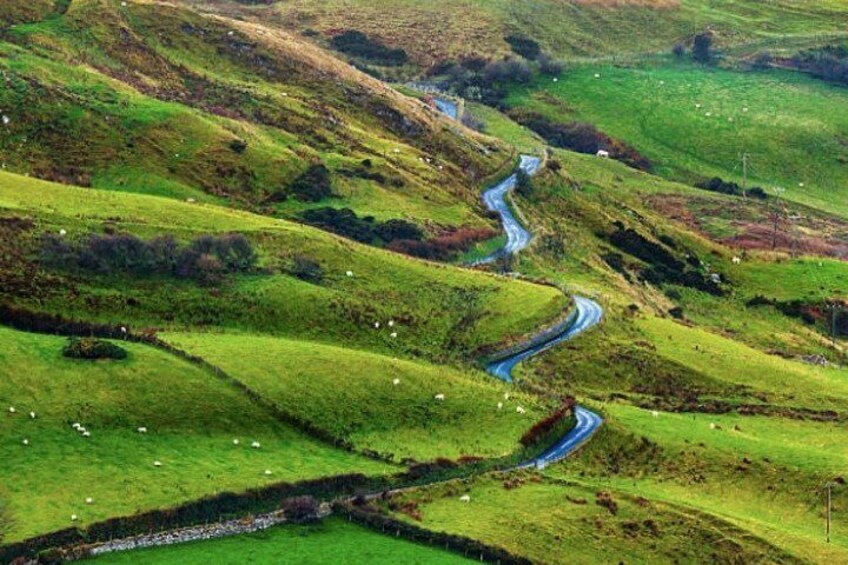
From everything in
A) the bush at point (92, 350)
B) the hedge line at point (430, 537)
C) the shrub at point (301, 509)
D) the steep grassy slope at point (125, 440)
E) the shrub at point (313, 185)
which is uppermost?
the bush at point (92, 350)

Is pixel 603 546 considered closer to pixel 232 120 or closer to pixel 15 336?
pixel 15 336

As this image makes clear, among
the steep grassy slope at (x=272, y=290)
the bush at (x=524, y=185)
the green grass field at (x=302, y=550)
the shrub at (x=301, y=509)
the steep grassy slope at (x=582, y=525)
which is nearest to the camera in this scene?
the green grass field at (x=302, y=550)

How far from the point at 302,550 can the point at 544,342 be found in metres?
44.8

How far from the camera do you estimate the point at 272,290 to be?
341 feet

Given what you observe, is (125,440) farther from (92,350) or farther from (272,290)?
(272,290)

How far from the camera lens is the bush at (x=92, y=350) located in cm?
8269

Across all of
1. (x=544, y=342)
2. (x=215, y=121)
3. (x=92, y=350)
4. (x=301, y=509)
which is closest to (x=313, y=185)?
(x=215, y=121)

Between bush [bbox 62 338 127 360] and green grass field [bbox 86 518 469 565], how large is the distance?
1799cm

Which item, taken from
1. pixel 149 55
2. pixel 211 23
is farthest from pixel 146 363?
pixel 211 23

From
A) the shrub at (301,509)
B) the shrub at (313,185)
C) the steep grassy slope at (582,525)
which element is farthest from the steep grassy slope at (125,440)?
the shrub at (313,185)

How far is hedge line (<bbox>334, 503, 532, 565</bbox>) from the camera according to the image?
73.2m

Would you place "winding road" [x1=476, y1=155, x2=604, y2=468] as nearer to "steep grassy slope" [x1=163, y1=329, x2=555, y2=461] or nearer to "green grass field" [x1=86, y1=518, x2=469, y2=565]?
"steep grassy slope" [x1=163, y1=329, x2=555, y2=461]

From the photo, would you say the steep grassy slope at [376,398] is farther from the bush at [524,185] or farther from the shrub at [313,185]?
the bush at [524,185]

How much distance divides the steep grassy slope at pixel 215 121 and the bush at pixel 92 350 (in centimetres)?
4851
